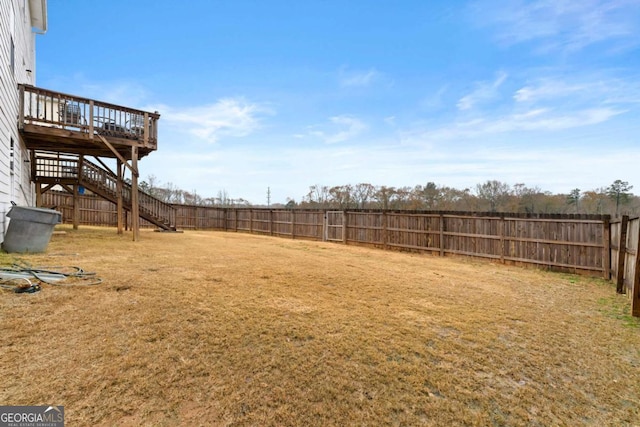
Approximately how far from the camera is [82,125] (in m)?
9.16

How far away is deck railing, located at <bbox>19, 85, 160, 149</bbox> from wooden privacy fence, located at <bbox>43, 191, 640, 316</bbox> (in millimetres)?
8667

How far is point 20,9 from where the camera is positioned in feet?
28.9

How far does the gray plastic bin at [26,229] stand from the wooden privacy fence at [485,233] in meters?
10.5

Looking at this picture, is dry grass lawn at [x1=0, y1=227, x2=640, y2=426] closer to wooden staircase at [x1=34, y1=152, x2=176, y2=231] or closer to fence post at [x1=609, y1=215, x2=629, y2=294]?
fence post at [x1=609, y1=215, x2=629, y2=294]

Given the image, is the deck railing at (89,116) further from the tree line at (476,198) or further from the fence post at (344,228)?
the tree line at (476,198)

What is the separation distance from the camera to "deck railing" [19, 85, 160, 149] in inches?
335

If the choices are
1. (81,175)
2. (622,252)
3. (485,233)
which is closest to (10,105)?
(81,175)

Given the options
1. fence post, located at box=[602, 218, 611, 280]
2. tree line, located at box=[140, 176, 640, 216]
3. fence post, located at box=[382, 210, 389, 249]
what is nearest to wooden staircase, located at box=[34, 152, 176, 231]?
fence post, located at box=[382, 210, 389, 249]

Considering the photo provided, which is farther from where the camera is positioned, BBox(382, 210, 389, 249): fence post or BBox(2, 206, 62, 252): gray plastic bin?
BBox(382, 210, 389, 249): fence post

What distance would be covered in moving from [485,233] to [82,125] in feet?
44.3

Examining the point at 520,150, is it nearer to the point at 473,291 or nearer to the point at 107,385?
the point at 473,291

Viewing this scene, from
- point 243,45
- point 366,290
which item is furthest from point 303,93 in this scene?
point 366,290

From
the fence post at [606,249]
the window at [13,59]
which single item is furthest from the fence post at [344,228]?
the window at [13,59]

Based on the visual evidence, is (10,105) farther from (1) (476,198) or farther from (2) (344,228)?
(1) (476,198)
